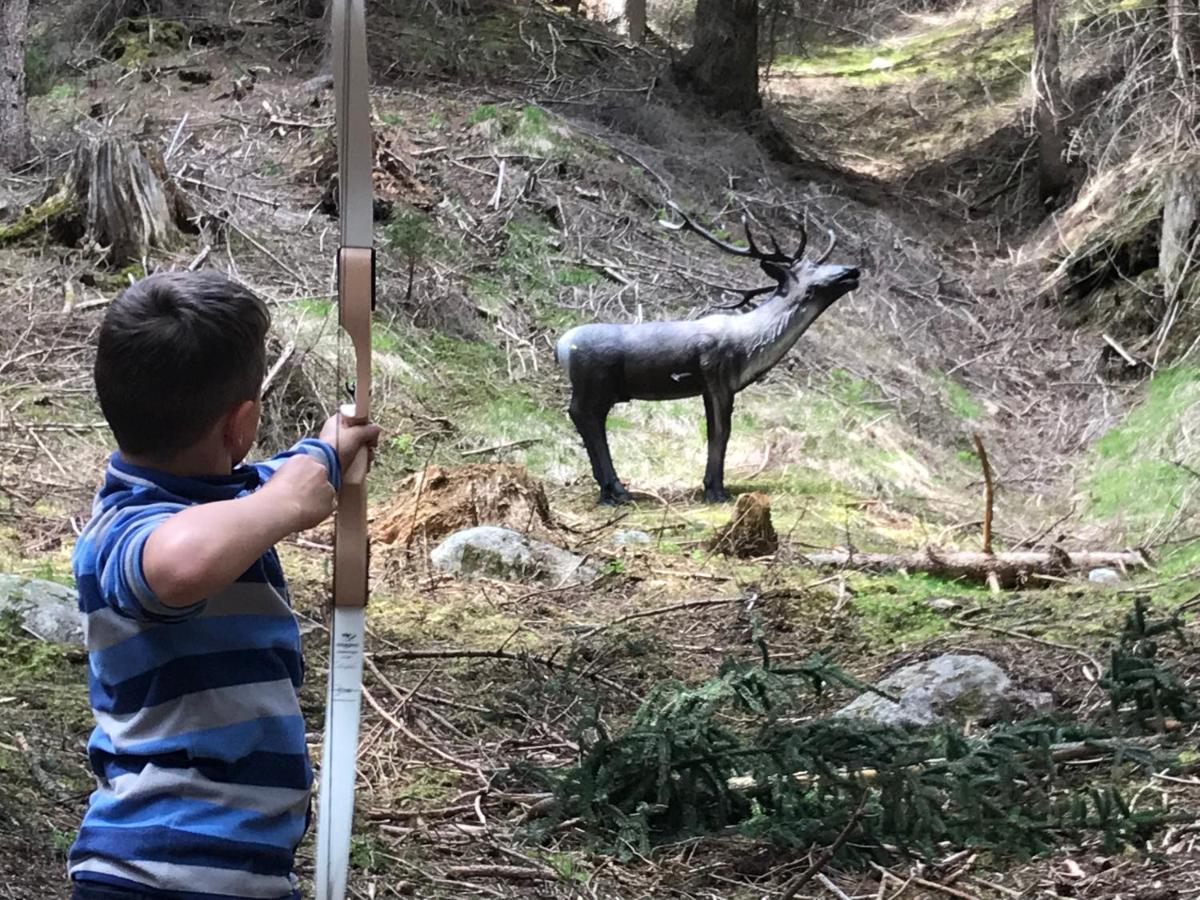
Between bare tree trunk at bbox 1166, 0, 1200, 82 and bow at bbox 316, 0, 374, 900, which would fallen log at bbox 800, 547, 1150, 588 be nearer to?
bare tree trunk at bbox 1166, 0, 1200, 82

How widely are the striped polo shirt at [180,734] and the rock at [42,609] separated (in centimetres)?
231

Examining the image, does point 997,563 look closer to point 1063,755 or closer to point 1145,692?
point 1145,692

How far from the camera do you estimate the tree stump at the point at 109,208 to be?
26.4ft

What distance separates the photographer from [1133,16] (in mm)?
8914

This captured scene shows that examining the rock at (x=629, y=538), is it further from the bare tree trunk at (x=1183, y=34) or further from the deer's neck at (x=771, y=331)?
the bare tree trunk at (x=1183, y=34)

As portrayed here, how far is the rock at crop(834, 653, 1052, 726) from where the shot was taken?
351cm

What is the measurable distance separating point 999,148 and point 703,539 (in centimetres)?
856

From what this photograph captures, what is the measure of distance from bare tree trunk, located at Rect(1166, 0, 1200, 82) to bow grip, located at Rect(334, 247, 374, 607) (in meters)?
7.17

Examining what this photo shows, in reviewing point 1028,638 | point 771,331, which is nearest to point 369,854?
point 1028,638

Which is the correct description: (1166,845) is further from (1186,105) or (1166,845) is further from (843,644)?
(1186,105)

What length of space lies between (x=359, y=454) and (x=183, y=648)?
0.35 m

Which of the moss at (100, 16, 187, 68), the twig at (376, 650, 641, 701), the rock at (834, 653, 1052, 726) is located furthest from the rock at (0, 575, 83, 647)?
the moss at (100, 16, 187, 68)

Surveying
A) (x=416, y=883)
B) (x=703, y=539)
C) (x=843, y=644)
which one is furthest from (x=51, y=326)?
(x=416, y=883)

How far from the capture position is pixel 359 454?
186 cm
